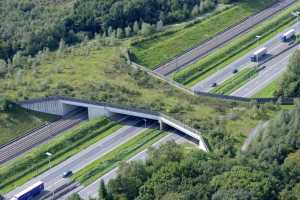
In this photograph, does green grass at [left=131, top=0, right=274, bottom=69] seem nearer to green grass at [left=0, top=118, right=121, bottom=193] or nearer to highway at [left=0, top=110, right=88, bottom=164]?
highway at [left=0, top=110, right=88, bottom=164]

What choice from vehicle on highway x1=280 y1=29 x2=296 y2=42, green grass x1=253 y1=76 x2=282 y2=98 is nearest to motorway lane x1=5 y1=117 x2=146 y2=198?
green grass x1=253 y1=76 x2=282 y2=98

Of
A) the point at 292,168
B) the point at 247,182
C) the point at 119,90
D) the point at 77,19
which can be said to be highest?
the point at 77,19

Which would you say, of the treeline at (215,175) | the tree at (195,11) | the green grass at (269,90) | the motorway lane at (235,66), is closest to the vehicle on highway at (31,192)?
the treeline at (215,175)

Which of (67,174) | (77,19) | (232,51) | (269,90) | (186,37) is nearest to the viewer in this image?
(67,174)

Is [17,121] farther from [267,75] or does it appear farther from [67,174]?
[267,75]

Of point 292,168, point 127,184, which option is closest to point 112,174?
point 127,184

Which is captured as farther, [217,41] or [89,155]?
[217,41]

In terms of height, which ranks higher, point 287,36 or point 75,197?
→ point 287,36
